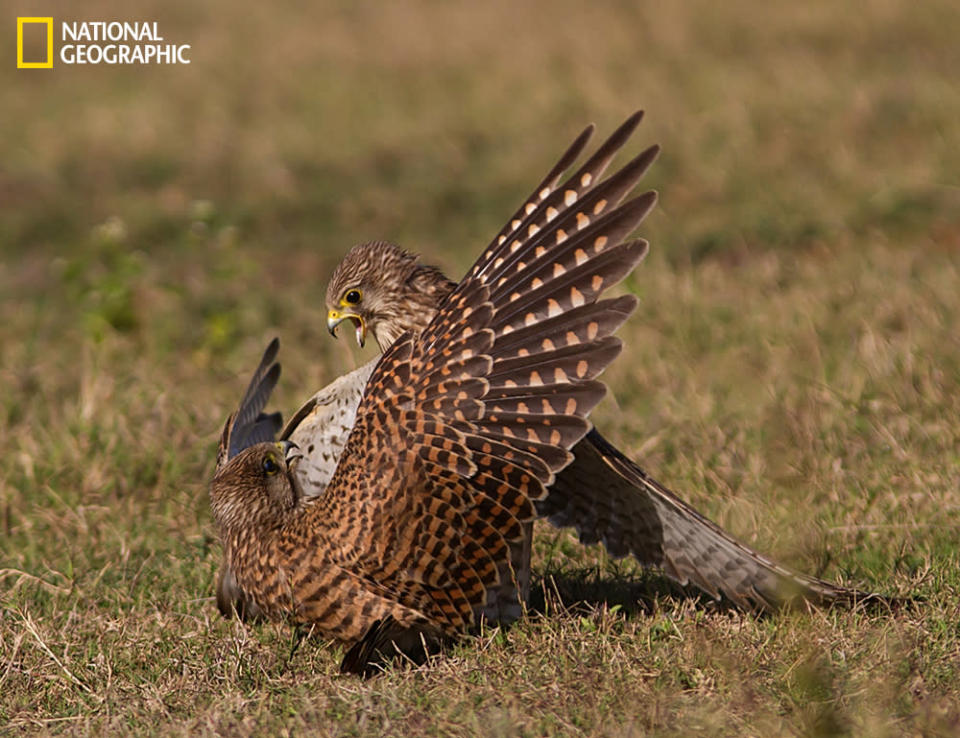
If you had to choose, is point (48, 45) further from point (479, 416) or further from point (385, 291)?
point (479, 416)

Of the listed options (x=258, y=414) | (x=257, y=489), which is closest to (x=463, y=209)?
(x=258, y=414)

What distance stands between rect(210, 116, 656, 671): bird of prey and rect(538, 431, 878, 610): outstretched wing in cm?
34

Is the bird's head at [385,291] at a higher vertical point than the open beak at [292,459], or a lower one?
higher

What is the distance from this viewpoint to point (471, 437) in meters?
4.04

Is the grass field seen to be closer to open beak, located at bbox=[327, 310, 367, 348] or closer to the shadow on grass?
the shadow on grass

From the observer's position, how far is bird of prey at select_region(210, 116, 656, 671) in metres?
3.95

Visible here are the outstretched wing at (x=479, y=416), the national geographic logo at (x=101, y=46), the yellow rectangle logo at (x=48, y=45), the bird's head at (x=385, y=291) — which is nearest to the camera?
the outstretched wing at (x=479, y=416)

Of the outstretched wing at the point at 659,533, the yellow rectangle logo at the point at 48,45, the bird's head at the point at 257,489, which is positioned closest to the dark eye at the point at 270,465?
the bird's head at the point at 257,489

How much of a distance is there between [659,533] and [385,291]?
48.7 inches

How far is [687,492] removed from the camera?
5.53 metres

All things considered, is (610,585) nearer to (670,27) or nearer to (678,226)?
(678,226)

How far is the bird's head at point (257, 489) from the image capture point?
455 cm

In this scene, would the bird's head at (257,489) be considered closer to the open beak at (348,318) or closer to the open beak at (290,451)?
the open beak at (290,451)

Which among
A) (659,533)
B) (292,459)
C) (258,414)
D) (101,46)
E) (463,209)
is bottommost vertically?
(659,533)
